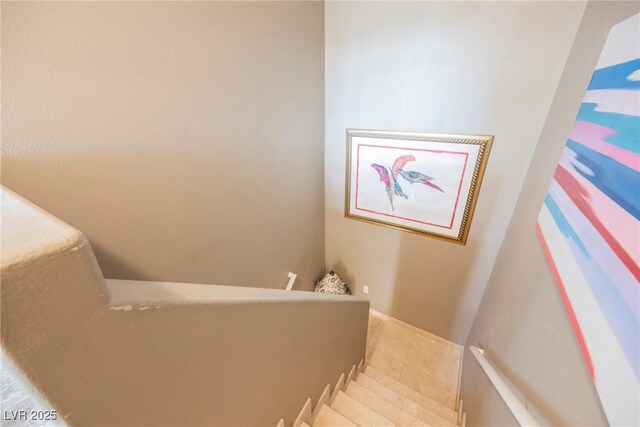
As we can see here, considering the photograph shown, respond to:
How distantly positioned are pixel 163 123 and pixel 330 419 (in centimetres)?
A: 187

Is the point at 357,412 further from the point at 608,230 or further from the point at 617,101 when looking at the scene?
the point at 617,101

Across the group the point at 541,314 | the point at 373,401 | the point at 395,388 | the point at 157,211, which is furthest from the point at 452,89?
the point at 395,388

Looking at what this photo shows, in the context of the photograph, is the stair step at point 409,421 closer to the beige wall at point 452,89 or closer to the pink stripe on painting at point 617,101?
the beige wall at point 452,89

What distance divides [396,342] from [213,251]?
2321 millimetres

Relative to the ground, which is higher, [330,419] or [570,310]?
[570,310]

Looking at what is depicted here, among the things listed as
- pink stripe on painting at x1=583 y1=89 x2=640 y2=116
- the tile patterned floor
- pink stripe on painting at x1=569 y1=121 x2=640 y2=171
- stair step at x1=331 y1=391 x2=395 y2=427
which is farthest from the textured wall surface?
the tile patterned floor

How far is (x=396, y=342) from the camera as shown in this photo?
9.03 feet

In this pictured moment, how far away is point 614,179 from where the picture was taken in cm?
61

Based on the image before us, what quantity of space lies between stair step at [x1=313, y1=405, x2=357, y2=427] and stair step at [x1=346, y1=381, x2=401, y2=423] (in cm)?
41

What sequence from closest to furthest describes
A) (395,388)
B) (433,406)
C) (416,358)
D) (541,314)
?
(541,314), (433,406), (395,388), (416,358)

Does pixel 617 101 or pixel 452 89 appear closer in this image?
pixel 617 101

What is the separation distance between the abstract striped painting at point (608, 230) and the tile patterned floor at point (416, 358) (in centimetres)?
209

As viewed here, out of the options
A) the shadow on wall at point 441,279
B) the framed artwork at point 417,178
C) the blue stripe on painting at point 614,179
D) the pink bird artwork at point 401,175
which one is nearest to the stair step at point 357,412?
the shadow on wall at point 441,279

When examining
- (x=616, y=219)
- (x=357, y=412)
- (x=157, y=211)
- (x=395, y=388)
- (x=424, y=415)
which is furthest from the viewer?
(x=395, y=388)
